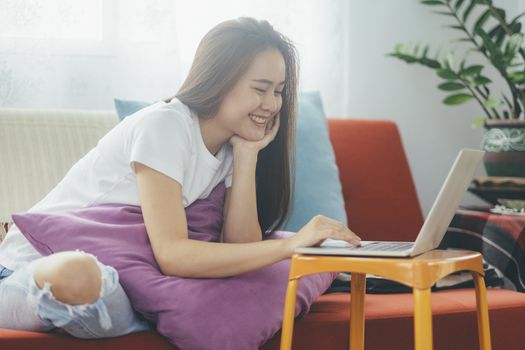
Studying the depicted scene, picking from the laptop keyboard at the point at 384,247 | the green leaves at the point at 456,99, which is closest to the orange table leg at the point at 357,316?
the laptop keyboard at the point at 384,247

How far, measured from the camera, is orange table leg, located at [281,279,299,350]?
4.19ft

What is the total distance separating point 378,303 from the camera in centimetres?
169

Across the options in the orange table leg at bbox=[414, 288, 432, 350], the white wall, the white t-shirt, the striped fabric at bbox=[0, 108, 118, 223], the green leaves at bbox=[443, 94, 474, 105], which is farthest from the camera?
the white wall

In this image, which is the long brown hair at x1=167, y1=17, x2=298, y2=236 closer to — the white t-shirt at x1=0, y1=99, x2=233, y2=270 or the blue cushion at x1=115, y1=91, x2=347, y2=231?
the white t-shirt at x1=0, y1=99, x2=233, y2=270

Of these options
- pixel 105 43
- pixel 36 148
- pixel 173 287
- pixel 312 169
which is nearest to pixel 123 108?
pixel 36 148

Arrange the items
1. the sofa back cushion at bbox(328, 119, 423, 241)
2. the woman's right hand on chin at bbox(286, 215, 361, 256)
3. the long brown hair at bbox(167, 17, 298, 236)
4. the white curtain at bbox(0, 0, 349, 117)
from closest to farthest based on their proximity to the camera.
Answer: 1. the woman's right hand on chin at bbox(286, 215, 361, 256)
2. the long brown hair at bbox(167, 17, 298, 236)
3. the white curtain at bbox(0, 0, 349, 117)
4. the sofa back cushion at bbox(328, 119, 423, 241)

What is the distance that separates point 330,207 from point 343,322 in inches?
Result: 24.7

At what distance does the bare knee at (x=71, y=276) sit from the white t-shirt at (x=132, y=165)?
0.25 meters

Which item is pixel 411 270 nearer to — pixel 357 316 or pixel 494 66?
pixel 357 316

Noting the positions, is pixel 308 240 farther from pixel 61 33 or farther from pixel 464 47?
pixel 464 47

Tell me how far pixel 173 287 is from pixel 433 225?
1.49 feet

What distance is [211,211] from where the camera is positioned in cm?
160

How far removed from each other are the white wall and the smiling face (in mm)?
1141

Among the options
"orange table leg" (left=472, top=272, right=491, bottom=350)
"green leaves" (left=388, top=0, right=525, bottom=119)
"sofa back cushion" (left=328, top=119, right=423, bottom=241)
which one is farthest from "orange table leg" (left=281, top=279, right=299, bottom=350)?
"green leaves" (left=388, top=0, right=525, bottom=119)
